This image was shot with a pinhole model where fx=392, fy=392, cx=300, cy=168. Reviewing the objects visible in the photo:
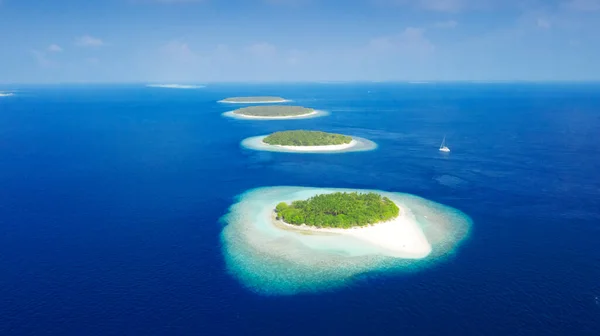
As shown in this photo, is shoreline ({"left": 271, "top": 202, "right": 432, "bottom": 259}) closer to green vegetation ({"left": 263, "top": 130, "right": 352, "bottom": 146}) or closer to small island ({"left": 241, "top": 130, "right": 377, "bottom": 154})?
small island ({"left": 241, "top": 130, "right": 377, "bottom": 154})

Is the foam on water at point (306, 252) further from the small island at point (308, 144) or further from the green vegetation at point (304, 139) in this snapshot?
the green vegetation at point (304, 139)

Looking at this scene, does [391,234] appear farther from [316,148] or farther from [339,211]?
[316,148]

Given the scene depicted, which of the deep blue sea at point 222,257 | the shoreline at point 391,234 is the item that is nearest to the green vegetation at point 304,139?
the deep blue sea at point 222,257

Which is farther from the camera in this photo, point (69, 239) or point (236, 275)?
point (69, 239)

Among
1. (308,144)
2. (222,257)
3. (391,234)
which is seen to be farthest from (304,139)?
(222,257)

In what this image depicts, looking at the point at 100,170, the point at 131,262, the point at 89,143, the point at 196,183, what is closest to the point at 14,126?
the point at 89,143

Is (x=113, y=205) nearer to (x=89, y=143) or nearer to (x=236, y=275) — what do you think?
(x=236, y=275)

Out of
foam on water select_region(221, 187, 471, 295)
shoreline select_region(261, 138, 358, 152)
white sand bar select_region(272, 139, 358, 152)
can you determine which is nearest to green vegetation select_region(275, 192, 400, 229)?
foam on water select_region(221, 187, 471, 295)
